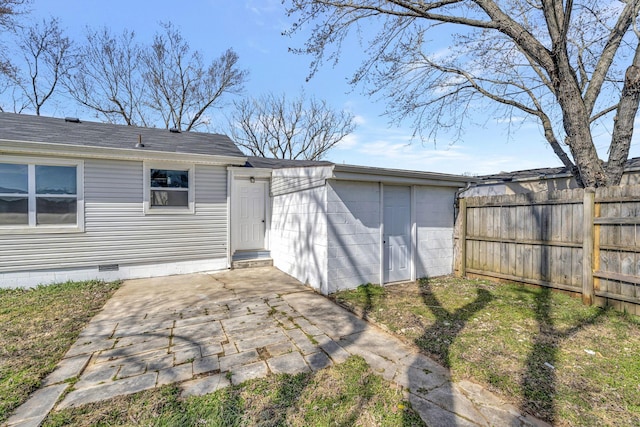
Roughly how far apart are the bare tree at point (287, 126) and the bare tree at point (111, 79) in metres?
5.77

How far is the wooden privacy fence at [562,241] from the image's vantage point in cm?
392

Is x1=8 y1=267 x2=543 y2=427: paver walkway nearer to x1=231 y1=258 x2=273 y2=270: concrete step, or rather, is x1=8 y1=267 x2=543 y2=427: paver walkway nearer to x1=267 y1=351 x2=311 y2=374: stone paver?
x1=267 y1=351 x2=311 y2=374: stone paver

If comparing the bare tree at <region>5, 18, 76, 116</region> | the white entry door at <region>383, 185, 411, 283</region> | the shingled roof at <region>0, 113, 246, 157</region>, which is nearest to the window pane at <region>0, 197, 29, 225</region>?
the shingled roof at <region>0, 113, 246, 157</region>

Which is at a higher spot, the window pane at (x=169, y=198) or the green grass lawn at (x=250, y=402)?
the window pane at (x=169, y=198)

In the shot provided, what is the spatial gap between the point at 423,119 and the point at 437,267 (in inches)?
204

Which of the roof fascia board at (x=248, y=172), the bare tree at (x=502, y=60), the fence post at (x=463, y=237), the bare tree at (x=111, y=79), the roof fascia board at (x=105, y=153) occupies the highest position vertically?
the bare tree at (x=111, y=79)

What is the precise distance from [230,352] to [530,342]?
332 cm

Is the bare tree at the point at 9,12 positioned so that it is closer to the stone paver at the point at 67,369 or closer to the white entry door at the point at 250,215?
the white entry door at the point at 250,215

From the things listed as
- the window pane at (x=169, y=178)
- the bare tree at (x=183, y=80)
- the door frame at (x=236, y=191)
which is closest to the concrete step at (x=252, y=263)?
the door frame at (x=236, y=191)

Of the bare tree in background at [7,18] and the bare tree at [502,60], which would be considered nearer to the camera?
the bare tree at [502,60]

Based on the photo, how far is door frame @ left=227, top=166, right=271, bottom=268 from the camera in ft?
23.2

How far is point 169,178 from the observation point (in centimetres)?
658

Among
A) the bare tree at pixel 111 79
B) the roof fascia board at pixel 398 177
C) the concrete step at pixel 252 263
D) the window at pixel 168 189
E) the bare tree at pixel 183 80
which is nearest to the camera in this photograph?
the roof fascia board at pixel 398 177

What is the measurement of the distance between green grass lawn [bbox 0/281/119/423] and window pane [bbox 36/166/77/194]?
6.25 ft
